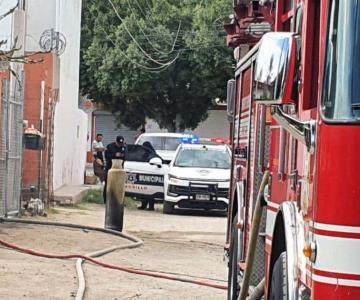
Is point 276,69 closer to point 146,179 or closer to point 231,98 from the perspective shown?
Answer: point 231,98

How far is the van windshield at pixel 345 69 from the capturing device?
141 inches

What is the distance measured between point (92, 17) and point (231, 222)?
120 feet

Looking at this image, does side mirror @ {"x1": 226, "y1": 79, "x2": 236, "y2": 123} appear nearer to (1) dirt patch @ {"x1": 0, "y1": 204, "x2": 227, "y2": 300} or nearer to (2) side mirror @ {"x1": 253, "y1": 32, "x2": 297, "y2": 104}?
(1) dirt patch @ {"x1": 0, "y1": 204, "x2": 227, "y2": 300}

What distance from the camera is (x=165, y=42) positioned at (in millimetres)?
42156

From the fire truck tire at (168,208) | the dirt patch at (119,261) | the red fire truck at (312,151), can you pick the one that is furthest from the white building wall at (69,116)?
the red fire truck at (312,151)

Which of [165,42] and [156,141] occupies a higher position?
[165,42]

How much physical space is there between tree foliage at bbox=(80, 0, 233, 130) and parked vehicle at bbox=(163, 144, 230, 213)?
71.8 feet

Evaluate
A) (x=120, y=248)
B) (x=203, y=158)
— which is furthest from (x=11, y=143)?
(x=203, y=158)

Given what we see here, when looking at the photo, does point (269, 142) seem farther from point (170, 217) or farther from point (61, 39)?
point (61, 39)

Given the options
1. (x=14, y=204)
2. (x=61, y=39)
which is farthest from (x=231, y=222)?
(x=61, y=39)

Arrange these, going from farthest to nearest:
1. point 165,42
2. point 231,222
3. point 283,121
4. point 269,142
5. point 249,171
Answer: point 165,42, point 231,222, point 249,171, point 269,142, point 283,121

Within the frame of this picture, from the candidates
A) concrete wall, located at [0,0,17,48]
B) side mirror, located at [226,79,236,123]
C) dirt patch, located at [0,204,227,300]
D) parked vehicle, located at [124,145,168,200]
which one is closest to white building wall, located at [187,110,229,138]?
parked vehicle, located at [124,145,168,200]

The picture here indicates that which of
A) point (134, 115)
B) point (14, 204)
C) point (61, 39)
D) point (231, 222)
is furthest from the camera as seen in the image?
point (134, 115)

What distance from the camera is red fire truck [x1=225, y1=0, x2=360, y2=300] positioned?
11.5ft
